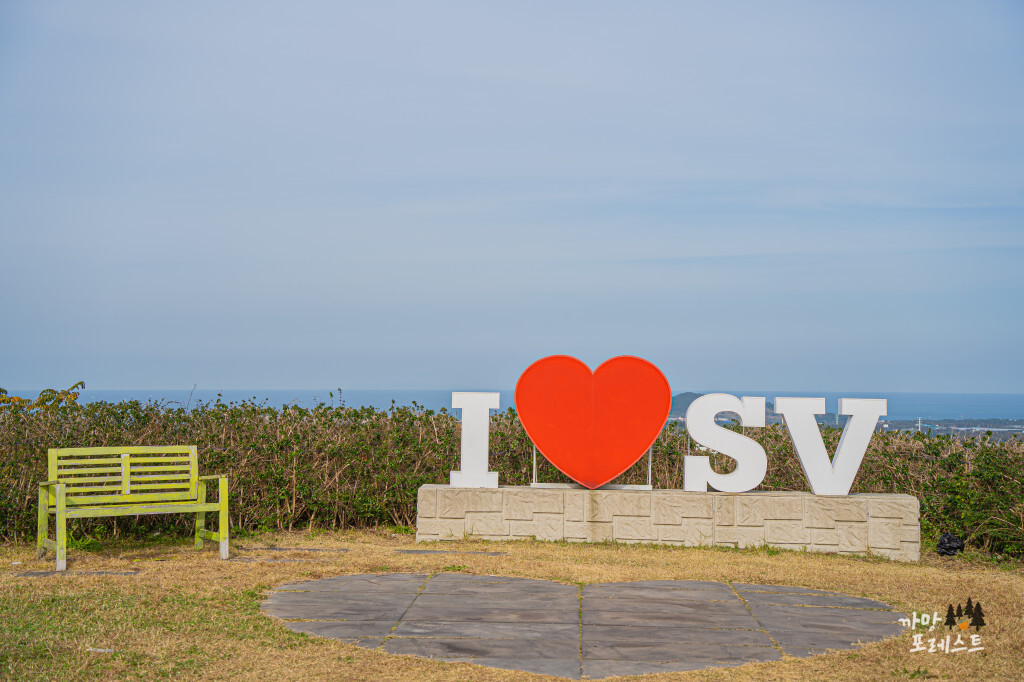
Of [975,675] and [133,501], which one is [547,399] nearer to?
[133,501]

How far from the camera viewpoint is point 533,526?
32.1ft

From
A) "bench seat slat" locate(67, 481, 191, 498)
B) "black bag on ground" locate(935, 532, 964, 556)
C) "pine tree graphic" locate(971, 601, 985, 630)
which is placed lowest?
"black bag on ground" locate(935, 532, 964, 556)

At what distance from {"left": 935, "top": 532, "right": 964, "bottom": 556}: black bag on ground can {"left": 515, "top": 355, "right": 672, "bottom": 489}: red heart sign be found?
10.2 ft

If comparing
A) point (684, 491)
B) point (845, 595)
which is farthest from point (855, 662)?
point (684, 491)

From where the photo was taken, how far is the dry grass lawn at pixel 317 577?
17.0 feet

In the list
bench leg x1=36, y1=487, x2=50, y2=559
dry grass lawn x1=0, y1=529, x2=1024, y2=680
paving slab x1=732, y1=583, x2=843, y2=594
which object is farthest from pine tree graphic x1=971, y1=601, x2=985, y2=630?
bench leg x1=36, y1=487, x2=50, y2=559

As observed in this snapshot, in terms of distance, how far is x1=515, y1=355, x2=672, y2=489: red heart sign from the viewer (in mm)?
9828

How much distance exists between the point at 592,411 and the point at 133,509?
15.0 ft

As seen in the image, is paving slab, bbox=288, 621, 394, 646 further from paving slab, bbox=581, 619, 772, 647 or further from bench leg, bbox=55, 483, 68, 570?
bench leg, bbox=55, 483, 68, 570

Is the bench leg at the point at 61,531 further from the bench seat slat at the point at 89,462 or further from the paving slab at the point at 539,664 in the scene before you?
the paving slab at the point at 539,664

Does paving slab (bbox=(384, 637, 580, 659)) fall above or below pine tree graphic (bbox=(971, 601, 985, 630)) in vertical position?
below

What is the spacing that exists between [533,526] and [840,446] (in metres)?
3.35

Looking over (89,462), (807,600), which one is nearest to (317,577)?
(89,462)

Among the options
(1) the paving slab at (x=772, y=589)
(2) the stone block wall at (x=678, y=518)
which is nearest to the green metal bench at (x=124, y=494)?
(2) the stone block wall at (x=678, y=518)
